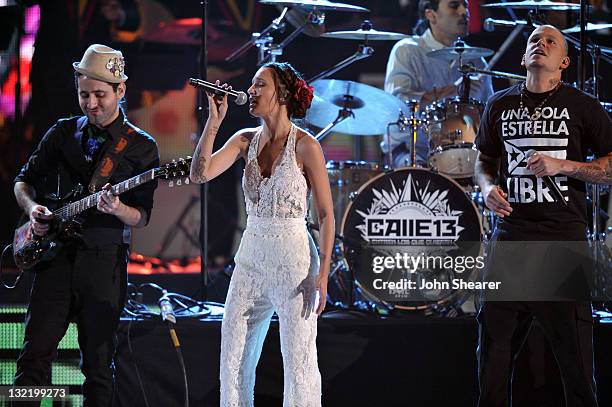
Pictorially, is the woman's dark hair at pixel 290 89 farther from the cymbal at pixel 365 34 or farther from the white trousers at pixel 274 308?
the cymbal at pixel 365 34

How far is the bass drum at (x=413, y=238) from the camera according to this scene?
6582 mm

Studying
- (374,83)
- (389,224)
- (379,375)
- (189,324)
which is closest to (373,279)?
(389,224)

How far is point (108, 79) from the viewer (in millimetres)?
5020

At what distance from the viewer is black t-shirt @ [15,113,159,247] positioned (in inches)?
196

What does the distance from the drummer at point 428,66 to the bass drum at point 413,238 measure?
1.25 meters

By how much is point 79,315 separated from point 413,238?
8.86 ft

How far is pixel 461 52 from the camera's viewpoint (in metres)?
7.29

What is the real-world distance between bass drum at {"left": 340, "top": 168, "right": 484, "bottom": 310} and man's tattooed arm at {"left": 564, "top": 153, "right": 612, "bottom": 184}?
185 centimetres

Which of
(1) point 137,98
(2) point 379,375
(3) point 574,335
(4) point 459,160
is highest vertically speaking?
(1) point 137,98

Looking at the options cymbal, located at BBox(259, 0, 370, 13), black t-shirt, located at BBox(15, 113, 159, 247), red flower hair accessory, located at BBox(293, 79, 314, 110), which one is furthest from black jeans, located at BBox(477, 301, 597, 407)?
cymbal, located at BBox(259, 0, 370, 13)

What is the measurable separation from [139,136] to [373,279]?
7.66ft

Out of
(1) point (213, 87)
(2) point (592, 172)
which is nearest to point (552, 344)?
(2) point (592, 172)

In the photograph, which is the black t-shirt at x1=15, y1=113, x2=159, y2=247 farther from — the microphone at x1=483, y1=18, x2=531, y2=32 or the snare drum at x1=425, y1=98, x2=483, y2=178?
the microphone at x1=483, y1=18, x2=531, y2=32

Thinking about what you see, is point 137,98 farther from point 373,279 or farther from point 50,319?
point 50,319
